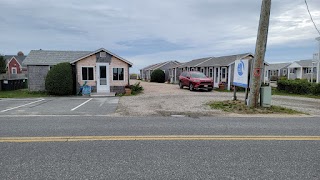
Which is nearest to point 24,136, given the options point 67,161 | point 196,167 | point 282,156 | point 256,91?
point 67,161

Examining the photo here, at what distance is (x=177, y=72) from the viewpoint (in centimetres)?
4003

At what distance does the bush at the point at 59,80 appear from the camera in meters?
19.7

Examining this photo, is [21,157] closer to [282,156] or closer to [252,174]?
[252,174]

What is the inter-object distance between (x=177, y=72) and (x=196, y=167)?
36.2 metres

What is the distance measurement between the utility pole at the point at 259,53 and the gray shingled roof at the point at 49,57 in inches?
648

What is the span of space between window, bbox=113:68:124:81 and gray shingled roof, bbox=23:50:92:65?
3.99 meters

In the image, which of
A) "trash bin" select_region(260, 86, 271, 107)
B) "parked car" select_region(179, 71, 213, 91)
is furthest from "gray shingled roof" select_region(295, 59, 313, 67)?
"trash bin" select_region(260, 86, 271, 107)

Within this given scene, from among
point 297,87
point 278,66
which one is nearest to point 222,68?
point 297,87

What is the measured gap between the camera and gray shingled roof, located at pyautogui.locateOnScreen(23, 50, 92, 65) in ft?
76.2

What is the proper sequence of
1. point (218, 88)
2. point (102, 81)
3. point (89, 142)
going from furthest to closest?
point (218, 88) → point (102, 81) → point (89, 142)

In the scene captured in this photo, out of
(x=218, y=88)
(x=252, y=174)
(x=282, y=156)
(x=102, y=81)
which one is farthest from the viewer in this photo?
(x=218, y=88)

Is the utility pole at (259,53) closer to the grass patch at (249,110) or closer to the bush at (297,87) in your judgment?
the grass patch at (249,110)

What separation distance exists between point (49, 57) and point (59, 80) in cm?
623

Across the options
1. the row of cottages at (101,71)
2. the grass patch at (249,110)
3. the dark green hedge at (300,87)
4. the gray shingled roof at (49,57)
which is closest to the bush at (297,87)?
the dark green hedge at (300,87)
